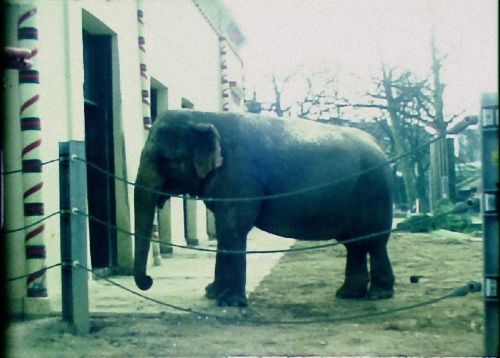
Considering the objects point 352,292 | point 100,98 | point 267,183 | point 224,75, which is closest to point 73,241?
point 267,183

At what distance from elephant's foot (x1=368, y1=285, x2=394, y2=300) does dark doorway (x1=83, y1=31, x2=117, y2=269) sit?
349 centimetres

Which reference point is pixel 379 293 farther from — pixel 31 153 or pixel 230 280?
pixel 31 153

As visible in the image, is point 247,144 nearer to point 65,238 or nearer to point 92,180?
point 65,238

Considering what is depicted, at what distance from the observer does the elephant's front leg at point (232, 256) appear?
624 cm

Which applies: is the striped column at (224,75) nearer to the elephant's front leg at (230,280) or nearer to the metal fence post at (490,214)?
the elephant's front leg at (230,280)

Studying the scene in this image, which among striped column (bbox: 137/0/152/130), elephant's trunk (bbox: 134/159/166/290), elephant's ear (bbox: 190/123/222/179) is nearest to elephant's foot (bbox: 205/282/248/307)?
elephant's trunk (bbox: 134/159/166/290)

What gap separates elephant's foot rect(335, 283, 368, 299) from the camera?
6879 mm

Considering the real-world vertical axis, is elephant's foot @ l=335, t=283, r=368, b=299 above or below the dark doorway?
below

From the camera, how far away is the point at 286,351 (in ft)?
15.0

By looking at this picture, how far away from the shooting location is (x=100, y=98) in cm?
897

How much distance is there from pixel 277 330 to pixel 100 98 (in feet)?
15.3

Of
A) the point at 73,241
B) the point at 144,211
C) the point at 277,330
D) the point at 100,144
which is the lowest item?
the point at 277,330

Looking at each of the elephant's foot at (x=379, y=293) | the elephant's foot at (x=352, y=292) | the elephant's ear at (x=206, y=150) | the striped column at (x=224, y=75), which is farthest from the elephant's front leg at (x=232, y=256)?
the striped column at (x=224, y=75)

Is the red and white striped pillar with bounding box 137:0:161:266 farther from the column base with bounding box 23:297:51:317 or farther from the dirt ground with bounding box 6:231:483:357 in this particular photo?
the column base with bounding box 23:297:51:317
